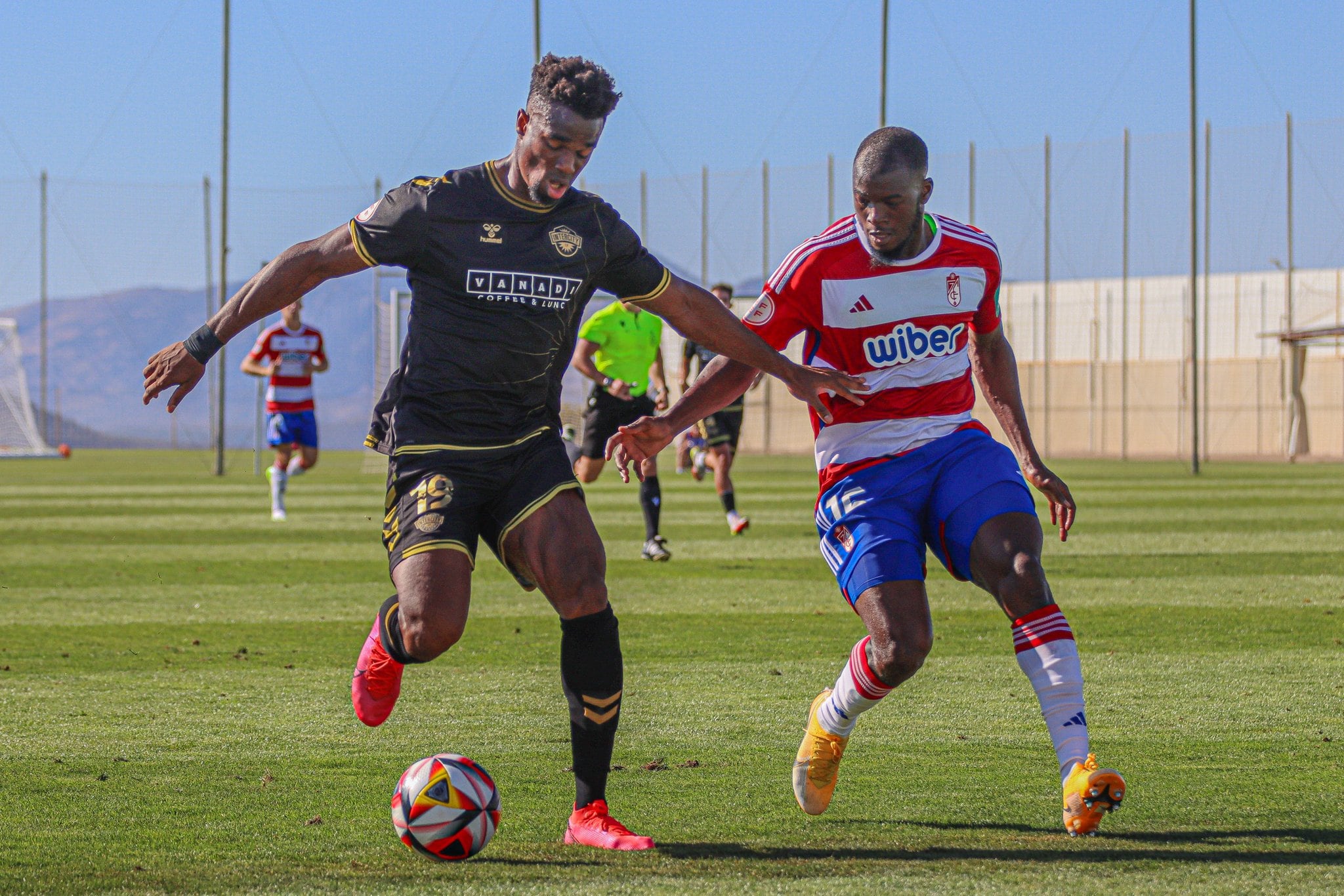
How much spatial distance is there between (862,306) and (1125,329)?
124 ft

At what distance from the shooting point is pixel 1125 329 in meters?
40.8

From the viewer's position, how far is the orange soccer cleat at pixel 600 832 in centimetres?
Result: 419

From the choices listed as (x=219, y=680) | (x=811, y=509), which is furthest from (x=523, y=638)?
(x=811, y=509)

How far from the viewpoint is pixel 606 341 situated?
1316 centimetres

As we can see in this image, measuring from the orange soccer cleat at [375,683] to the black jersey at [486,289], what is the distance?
2.07ft

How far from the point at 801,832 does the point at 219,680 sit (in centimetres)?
348

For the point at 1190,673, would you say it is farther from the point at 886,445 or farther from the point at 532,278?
the point at 532,278

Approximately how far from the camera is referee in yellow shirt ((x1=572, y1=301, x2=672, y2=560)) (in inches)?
508

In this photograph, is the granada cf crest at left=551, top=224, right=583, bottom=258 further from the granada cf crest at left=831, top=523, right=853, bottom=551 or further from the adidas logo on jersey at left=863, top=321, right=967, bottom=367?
the granada cf crest at left=831, top=523, right=853, bottom=551

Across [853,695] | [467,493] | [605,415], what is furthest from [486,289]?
[605,415]

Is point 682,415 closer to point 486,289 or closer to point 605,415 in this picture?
point 486,289

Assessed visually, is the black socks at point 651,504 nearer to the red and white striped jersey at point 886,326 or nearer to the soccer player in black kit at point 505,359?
the red and white striped jersey at point 886,326

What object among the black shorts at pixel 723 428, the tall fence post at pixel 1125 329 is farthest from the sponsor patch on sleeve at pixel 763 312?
the tall fence post at pixel 1125 329

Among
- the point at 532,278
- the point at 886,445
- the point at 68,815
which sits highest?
the point at 532,278
